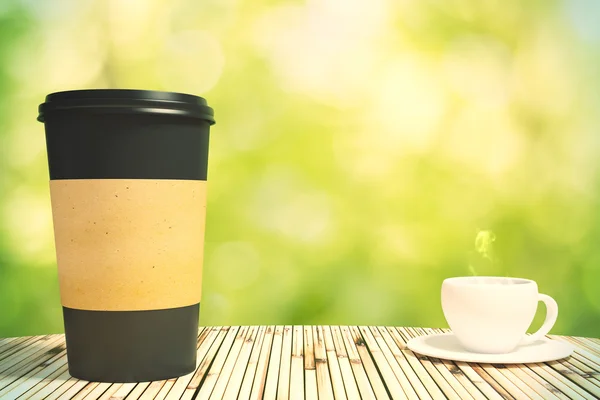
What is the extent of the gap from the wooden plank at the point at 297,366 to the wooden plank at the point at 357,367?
71 millimetres

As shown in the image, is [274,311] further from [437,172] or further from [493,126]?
[493,126]

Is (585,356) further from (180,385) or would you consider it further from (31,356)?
(31,356)

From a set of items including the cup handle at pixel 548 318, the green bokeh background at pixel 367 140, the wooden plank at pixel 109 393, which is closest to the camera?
the wooden plank at pixel 109 393

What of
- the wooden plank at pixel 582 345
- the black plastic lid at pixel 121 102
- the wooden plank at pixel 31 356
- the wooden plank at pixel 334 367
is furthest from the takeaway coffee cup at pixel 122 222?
the wooden plank at pixel 582 345

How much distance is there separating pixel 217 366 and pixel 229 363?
0.07 ft

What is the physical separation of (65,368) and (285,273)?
52cm

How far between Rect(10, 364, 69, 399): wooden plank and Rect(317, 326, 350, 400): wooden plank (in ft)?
1.28

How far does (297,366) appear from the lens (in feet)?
3.71

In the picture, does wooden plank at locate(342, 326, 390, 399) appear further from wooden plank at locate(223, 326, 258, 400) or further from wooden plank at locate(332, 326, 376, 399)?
wooden plank at locate(223, 326, 258, 400)

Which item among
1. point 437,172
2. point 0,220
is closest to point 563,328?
point 437,172

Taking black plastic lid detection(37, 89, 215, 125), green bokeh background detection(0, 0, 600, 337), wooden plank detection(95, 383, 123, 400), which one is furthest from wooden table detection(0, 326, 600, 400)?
black plastic lid detection(37, 89, 215, 125)

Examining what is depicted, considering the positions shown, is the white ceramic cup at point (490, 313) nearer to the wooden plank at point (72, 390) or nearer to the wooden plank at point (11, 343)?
the wooden plank at point (72, 390)

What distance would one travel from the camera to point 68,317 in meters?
1.10

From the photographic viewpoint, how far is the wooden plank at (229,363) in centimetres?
100
